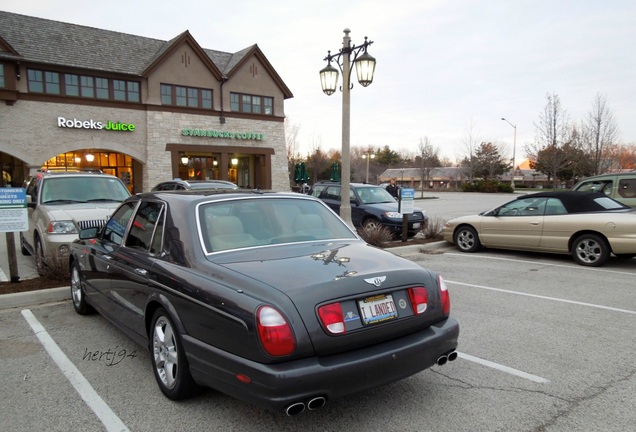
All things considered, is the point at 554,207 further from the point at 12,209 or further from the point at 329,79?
the point at 12,209

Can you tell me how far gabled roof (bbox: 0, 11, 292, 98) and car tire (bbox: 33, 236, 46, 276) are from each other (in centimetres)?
1739

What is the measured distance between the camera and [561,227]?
8.81m

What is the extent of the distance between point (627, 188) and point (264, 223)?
38.4ft

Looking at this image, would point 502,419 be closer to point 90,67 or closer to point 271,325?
point 271,325

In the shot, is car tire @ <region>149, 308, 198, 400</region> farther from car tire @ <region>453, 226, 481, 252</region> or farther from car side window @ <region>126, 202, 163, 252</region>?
car tire @ <region>453, 226, 481, 252</region>

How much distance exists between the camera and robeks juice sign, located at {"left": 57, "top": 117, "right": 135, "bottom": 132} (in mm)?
21828

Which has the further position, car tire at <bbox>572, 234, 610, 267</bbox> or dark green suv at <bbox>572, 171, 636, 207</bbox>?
dark green suv at <bbox>572, 171, 636, 207</bbox>

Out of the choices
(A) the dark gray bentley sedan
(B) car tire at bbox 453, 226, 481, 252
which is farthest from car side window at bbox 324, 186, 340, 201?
(A) the dark gray bentley sedan

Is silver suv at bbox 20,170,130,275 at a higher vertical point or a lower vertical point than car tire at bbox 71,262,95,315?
higher

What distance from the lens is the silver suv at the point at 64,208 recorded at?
698 centimetres

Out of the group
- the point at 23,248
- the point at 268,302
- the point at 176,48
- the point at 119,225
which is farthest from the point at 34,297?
the point at 176,48

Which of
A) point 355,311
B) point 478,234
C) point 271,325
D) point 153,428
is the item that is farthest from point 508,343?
point 478,234

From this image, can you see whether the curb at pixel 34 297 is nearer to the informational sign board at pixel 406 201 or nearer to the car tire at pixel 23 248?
the car tire at pixel 23 248

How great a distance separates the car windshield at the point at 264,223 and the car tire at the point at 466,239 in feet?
22.7
